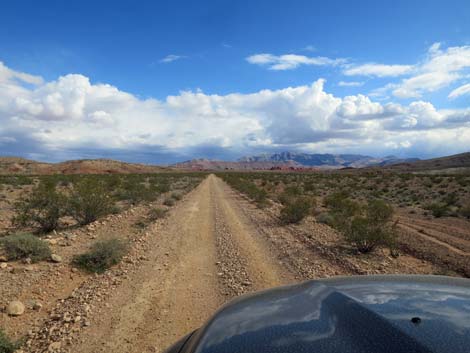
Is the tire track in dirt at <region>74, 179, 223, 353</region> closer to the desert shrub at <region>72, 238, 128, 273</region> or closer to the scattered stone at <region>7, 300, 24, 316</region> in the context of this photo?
the desert shrub at <region>72, 238, 128, 273</region>

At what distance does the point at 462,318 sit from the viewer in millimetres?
1926

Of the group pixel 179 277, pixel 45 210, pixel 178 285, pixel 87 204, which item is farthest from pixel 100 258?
pixel 45 210

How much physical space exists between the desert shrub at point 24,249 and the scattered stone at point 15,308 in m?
2.51

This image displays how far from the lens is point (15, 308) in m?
5.27

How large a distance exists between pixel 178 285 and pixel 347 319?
17.3ft

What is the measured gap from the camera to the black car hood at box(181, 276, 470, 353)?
1.69 m

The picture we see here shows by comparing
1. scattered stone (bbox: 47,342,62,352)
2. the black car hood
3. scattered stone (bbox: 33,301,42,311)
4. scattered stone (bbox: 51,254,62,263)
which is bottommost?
scattered stone (bbox: 47,342,62,352)

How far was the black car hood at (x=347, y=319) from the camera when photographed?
5.54 feet

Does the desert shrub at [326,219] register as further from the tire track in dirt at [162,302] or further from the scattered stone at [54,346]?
the scattered stone at [54,346]

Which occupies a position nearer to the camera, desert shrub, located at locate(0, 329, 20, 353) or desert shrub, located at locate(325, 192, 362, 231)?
desert shrub, located at locate(0, 329, 20, 353)

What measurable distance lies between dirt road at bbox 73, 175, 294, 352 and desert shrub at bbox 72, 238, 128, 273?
2.93ft

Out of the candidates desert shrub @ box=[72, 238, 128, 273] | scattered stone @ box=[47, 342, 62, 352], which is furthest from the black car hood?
desert shrub @ box=[72, 238, 128, 273]

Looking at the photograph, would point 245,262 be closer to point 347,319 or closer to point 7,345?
point 7,345

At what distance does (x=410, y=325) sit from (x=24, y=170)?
101728 mm
